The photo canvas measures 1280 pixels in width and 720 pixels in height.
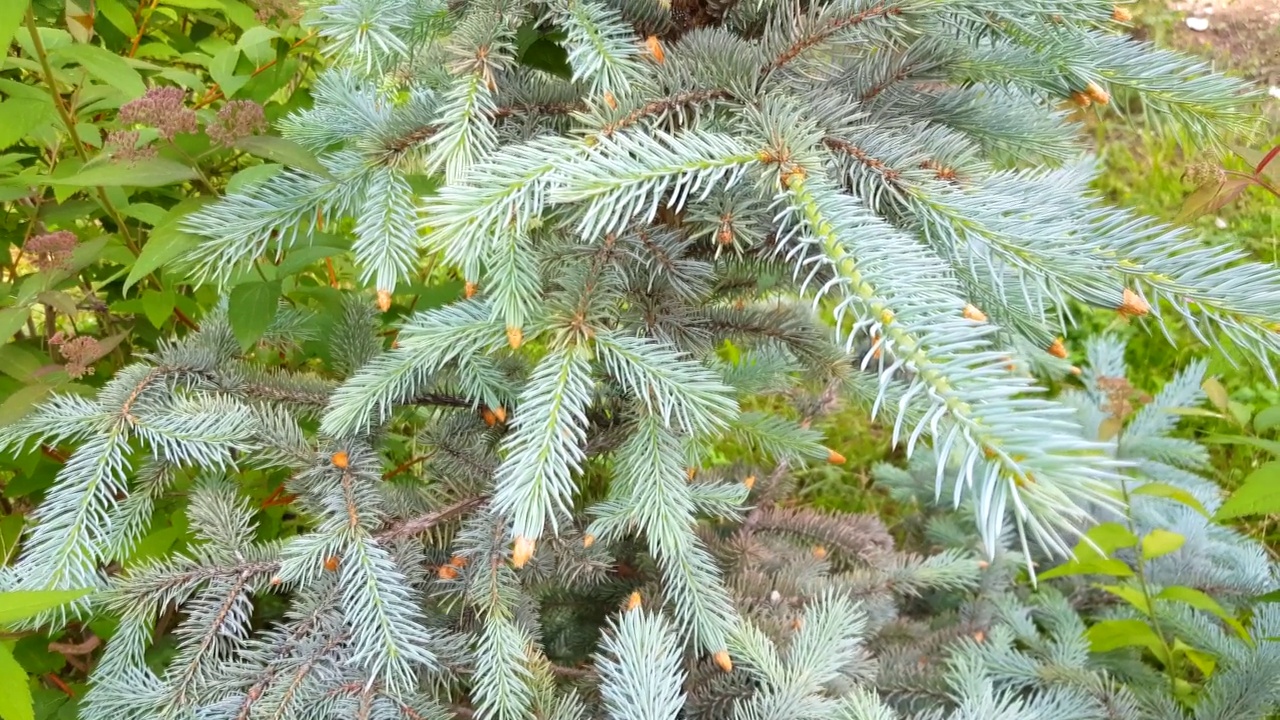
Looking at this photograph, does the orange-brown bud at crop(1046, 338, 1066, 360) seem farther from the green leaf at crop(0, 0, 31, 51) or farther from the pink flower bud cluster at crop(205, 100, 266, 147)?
the green leaf at crop(0, 0, 31, 51)

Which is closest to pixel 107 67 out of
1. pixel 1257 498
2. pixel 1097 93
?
pixel 1097 93

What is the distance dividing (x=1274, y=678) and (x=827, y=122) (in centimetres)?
93

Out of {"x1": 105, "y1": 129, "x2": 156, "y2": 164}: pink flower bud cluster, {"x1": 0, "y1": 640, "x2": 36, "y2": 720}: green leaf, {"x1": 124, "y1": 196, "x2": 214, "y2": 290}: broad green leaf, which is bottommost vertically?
{"x1": 0, "y1": 640, "x2": 36, "y2": 720}: green leaf

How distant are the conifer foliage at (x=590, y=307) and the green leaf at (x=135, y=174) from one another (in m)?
0.11

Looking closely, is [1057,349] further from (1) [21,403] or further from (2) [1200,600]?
(1) [21,403]

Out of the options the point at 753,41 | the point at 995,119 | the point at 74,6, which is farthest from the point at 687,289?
the point at 74,6

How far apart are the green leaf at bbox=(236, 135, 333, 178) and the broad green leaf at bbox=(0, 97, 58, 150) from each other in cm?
21

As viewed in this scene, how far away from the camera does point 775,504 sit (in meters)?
1.27

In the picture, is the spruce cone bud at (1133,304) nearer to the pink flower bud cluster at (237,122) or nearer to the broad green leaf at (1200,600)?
the broad green leaf at (1200,600)

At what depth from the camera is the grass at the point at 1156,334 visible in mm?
1969

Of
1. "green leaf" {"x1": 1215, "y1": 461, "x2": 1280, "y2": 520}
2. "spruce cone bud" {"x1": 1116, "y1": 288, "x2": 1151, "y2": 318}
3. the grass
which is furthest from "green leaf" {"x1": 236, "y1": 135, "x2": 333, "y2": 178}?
the grass

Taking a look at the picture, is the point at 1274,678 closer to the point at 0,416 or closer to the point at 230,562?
the point at 230,562

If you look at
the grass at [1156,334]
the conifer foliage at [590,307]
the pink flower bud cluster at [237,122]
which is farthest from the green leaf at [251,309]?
the grass at [1156,334]

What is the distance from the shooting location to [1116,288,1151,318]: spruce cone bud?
53cm
